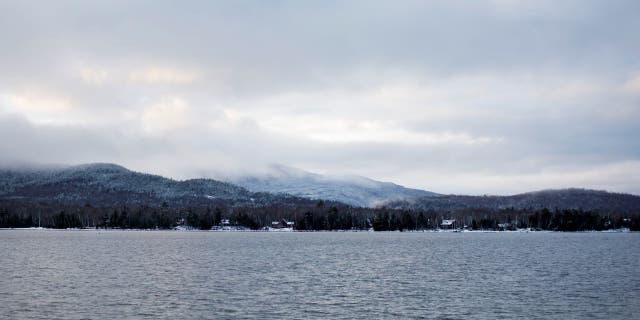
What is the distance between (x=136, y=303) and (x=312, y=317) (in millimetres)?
18195

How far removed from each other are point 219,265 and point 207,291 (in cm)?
3400

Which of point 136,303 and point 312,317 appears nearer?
point 312,317

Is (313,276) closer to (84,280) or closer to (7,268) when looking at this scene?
(84,280)

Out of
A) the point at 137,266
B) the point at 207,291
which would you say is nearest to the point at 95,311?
the point at 207,291

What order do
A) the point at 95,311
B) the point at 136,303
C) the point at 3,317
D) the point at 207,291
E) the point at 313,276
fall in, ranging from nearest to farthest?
the point at 3,317 → the point at 95,311 → the point at 136,303 → the point at 207,291 → the point at 313,276

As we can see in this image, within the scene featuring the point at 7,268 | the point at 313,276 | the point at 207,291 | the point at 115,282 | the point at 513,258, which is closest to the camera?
the point at 207,291

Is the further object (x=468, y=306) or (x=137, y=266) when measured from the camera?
(x=137, y=266)

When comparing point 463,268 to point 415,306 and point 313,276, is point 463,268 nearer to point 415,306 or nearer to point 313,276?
point 313,276

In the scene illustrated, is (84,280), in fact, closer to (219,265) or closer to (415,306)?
(219,265)

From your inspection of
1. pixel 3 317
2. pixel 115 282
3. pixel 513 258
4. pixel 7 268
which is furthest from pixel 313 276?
pixel 513 258

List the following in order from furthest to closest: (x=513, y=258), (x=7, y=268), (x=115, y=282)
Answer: (x=513, y=258) < (x=7, y=268) < (x=115, y=282)

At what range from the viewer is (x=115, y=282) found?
2879 inches

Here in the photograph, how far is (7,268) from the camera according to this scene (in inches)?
3526

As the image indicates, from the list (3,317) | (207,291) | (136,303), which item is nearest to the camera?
(3,317)
